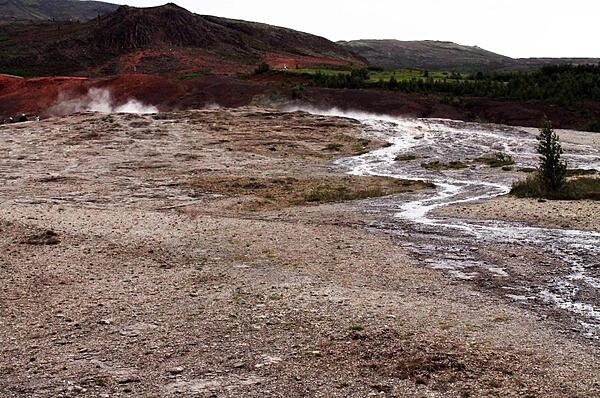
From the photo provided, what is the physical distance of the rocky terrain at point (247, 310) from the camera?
10.0 metres

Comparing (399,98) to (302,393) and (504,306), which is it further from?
(302,393)

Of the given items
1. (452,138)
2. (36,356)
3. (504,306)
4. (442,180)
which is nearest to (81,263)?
(36,356)

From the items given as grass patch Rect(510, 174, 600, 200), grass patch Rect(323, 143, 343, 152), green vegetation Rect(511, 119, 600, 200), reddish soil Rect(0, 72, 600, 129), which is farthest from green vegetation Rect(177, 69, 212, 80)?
green vegetation Rect(511, 119, 600, 200)

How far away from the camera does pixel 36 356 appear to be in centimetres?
1109

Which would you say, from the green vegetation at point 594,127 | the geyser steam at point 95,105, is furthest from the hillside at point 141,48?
the green vegetation at point 594,127

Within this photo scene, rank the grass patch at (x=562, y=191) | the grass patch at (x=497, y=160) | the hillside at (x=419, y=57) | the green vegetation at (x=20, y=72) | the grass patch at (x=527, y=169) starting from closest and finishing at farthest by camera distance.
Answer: the grass patch at (x=562, y=191), the grass patch at (x=527, y=169), the grass patch at (x=497, y=160), the green vegetation at (x=20, y=72), the hillside at (x=419, y=57)

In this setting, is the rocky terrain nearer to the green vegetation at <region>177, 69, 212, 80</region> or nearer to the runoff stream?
the runoff stream

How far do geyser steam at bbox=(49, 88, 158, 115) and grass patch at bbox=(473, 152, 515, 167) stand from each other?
28.6 meters

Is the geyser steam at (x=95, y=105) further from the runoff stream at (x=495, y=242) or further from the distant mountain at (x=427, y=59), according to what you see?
the distant mountain at (x=427, y=59)

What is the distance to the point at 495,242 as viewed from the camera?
19.7 metres

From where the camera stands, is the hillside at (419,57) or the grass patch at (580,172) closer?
the grass patch at (580,172)

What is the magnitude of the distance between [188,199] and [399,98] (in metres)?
33.8

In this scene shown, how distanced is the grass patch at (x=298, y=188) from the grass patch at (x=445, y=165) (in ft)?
19.1

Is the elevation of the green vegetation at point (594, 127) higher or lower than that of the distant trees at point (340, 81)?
lower
